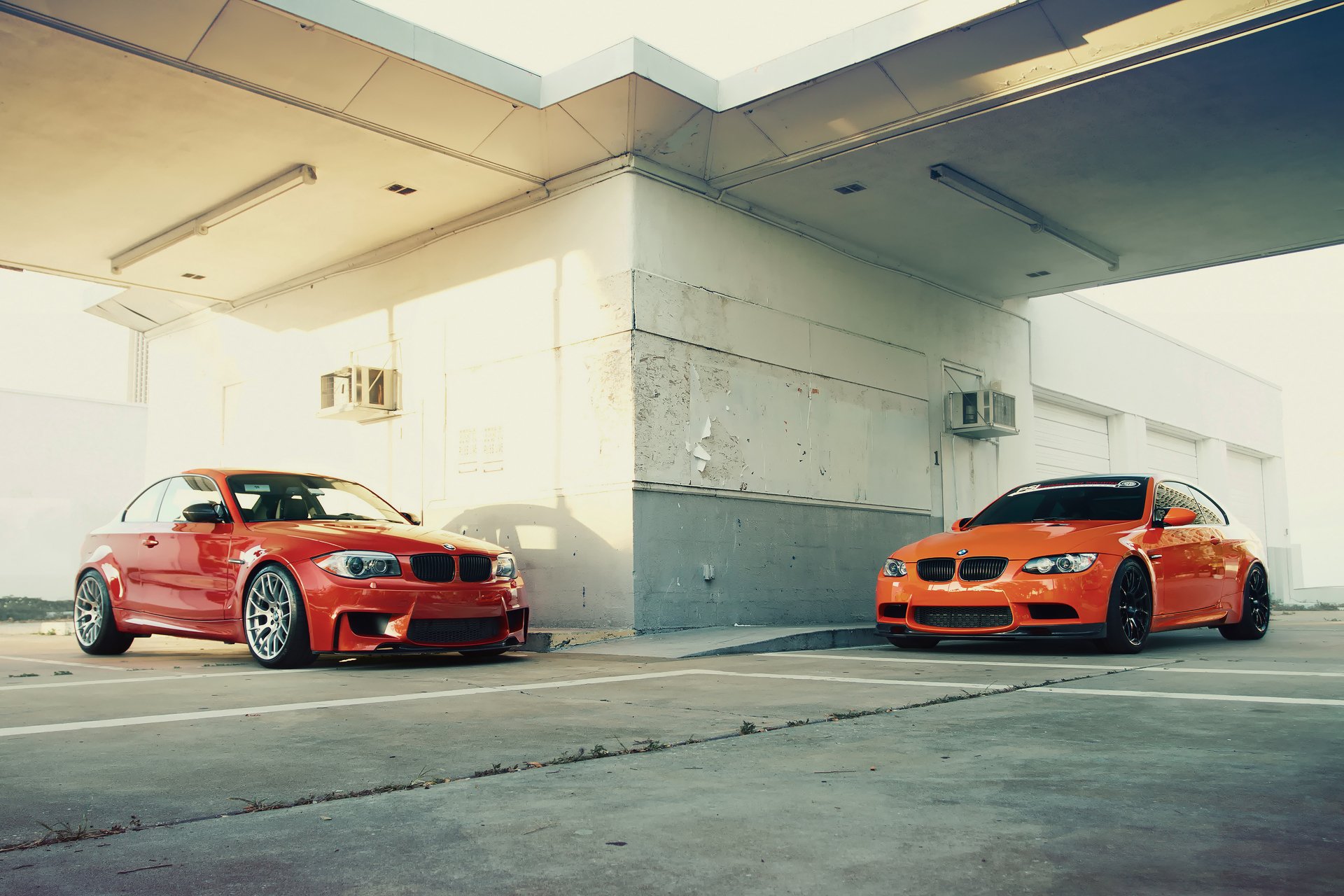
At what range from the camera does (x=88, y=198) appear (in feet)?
39.0

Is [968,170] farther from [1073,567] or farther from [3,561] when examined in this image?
[3,561]

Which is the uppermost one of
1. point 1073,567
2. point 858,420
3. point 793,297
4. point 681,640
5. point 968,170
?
point 968,170

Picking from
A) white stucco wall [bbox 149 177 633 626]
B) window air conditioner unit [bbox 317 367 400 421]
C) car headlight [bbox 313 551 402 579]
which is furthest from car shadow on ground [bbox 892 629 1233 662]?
window air conditioner unit [bbox 317 367 400 421]

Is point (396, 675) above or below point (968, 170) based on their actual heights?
below

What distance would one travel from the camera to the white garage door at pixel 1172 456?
22.5m

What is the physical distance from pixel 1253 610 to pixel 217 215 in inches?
448

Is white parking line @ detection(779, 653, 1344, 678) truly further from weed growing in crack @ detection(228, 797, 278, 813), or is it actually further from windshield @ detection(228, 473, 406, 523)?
weed growing in crack @ detection(228, 797, 278, 813)

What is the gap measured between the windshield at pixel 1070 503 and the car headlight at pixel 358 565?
4.74 metres

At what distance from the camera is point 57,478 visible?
1181 inches

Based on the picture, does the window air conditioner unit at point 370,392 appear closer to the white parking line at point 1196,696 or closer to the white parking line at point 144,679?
the white parking line at point 144,679

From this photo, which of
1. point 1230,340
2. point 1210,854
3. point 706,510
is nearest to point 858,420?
point 706,510

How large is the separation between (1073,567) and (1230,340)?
23726 mm

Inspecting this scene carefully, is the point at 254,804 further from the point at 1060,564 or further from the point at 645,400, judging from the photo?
the point at 645,400

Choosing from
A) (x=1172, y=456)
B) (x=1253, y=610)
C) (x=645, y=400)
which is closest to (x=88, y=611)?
(x=645, y=400)
